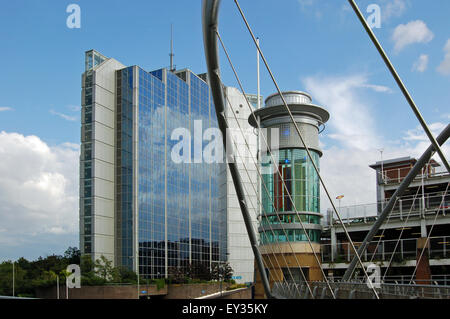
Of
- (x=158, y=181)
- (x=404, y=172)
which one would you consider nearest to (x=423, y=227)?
(x=404, y=172)

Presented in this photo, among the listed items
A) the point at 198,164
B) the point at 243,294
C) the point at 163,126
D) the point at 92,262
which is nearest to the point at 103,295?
the point at 92,262

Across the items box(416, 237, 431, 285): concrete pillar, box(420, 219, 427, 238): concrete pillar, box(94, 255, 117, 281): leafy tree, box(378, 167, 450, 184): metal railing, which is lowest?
box(94, 255, 117, 281): leafy tree

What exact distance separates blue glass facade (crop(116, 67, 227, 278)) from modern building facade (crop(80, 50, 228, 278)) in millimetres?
150

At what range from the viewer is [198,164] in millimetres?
97312

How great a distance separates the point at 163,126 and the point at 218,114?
6951 centimetres

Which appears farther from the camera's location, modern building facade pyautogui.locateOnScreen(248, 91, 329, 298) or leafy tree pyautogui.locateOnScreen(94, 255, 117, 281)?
leafy tree pyautogui.locateOnScreen(94, 255, 117, 281)

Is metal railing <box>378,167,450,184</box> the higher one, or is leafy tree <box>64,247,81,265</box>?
metal railing <box>378,167,450,184</box>

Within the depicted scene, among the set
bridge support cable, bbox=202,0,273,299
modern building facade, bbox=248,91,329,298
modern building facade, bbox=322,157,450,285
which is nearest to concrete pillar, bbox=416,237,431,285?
modern building facade, bbox=322,157,450,285

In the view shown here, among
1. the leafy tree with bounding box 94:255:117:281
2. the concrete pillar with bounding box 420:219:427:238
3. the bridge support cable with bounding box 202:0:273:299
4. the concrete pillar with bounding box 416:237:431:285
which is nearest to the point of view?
the bridge support cable with bounding box 202:0:273:299

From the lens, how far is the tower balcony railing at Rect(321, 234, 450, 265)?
42897 millimetres

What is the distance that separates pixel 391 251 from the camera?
47.6 meters

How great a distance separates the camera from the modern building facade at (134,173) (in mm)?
76938

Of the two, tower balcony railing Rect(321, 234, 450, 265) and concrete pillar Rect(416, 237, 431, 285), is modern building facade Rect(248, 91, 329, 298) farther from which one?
concrete pillar Rect(416, 237, 431, 285)
